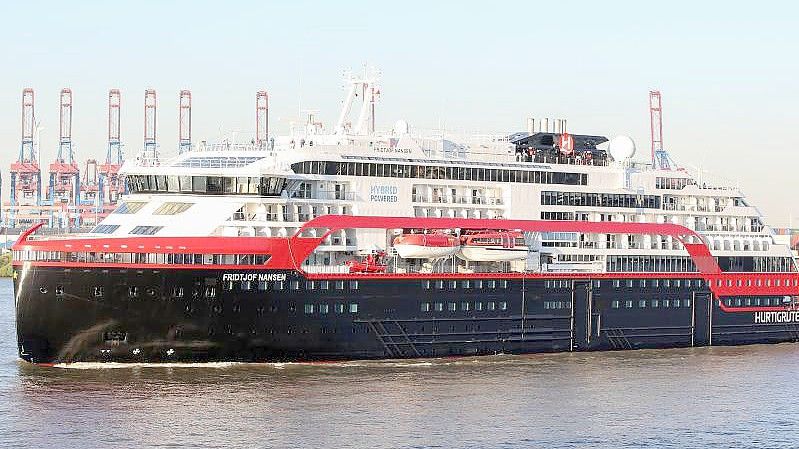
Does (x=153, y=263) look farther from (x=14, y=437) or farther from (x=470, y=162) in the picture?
(x=470, y=162)

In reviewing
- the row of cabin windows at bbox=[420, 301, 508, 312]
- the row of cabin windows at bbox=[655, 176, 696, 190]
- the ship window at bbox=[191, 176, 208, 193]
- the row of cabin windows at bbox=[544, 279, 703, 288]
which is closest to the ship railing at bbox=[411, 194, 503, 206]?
the row of cabin windows at bbox=[544, 279, 703, 288]

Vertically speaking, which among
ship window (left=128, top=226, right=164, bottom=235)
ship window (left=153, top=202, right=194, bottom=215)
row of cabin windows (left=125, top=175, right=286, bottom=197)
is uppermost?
row of cabin windows (left=125, top=175, right=286, bottom=197)

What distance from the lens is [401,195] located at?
157ft

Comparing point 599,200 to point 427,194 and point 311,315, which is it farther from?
point 311,315

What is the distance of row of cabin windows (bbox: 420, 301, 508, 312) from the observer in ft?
151

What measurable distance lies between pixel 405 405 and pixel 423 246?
9.27m

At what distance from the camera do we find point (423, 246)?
1812 inches

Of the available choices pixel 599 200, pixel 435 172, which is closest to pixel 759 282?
pixel 599 200

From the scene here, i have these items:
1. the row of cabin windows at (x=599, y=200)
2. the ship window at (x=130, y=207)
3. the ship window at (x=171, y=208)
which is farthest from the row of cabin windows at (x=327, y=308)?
the row of cabin windows at (x=599, y=200)

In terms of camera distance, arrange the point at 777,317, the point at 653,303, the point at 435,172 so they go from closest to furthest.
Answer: the point at 435,172
the point at 653,303
the point at 777,317

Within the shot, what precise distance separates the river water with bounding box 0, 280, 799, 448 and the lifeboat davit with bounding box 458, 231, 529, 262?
3730mm

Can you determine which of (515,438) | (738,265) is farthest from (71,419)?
(738,265)

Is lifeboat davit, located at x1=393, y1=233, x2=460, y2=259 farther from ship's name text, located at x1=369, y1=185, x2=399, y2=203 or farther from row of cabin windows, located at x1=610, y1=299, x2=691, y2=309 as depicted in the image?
row of cabin windows, located at x1=610, y1=299, x2=691, y2=309

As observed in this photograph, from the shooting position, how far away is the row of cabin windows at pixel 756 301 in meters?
54.1
